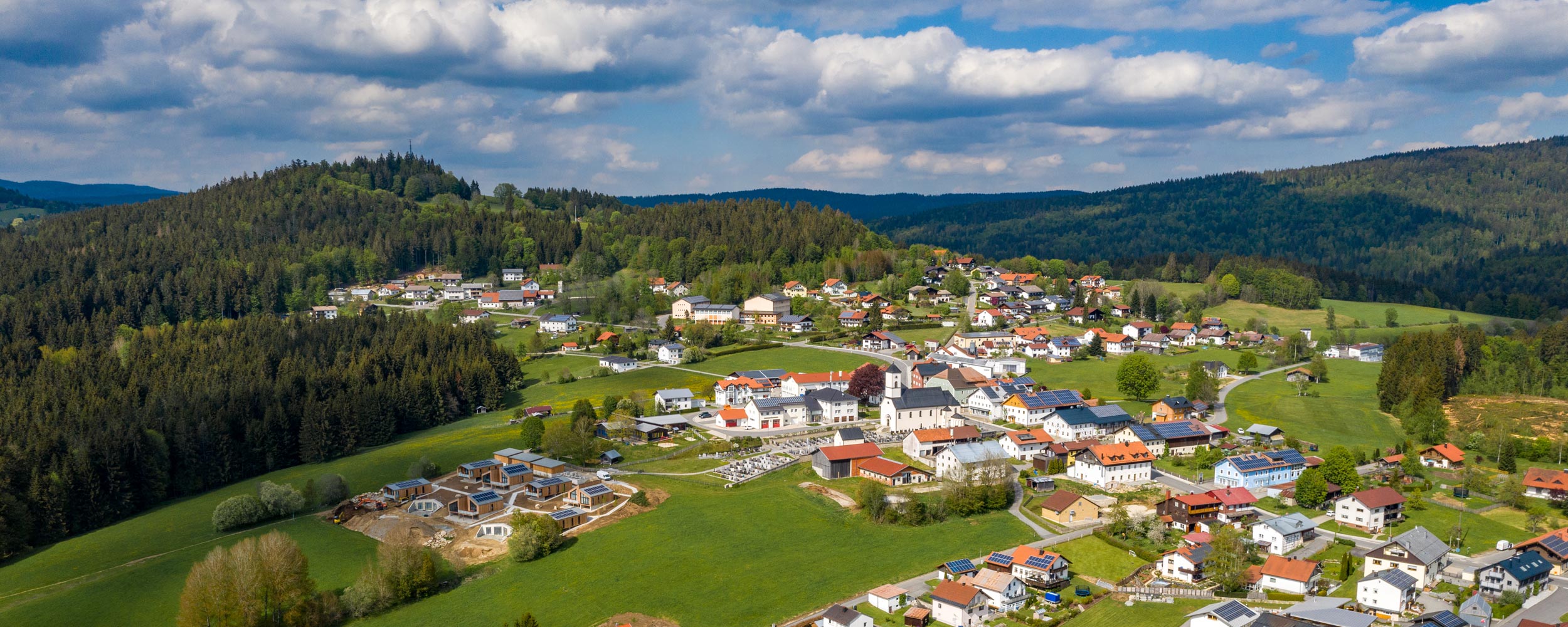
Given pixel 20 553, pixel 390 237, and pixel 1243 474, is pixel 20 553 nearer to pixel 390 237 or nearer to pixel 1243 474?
pixel 1243 474

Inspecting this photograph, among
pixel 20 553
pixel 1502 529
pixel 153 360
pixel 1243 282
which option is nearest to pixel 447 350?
pixel 153 360

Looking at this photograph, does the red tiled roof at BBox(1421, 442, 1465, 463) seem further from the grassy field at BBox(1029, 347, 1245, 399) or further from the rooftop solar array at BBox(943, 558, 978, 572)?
the rooftop solar array at BBox(943, 558, 978, 572)

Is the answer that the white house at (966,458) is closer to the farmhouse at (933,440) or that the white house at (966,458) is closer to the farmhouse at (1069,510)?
the farmhouse at (933,440)

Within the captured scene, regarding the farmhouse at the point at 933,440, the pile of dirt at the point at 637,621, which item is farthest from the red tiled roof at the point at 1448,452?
the pile of dirt at the point at 637,621

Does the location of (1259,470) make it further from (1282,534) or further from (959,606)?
(959,606)

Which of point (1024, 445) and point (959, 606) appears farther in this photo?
point (1024, 445)

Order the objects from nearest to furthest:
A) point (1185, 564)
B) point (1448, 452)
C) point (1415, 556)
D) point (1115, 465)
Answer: point (1415, 556) → point (1185, 564) → point (1115, 465) → point (1448, 452)

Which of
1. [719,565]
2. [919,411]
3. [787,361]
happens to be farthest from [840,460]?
[787,361]
